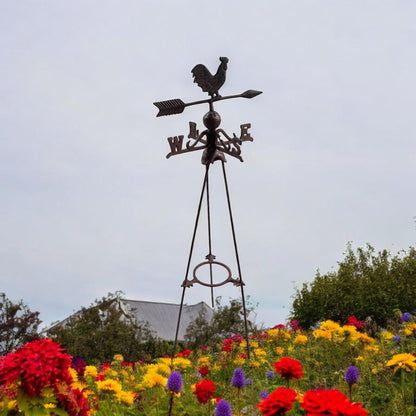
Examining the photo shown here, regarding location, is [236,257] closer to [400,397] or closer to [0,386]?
[400,397]

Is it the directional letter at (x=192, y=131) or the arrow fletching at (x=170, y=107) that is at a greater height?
the arrow fletching at (x=170, y=107)

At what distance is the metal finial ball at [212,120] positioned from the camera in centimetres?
588

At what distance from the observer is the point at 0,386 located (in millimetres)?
2350

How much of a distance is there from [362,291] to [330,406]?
1323 centimetres

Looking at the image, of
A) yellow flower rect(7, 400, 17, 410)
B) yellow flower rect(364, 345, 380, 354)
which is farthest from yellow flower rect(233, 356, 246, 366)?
yellow flower rect(7, 400, 17, 410)

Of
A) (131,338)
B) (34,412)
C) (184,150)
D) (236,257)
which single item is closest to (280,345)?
(236,257)

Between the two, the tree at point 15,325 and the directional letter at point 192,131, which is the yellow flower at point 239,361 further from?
the tree at point 15,325

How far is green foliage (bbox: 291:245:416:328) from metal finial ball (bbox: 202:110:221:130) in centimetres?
972

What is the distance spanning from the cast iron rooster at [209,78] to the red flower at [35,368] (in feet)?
13.7

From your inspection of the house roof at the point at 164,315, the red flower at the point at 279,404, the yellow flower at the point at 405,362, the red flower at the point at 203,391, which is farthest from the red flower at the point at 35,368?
the house roof at the point at 164,315

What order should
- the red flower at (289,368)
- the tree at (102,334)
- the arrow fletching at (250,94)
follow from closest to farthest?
the red flower at (289,368) → the arrow fletching at (250,94) → the tree at (102,334)

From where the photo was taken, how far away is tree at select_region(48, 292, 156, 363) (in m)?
11.4

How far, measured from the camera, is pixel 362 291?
14.3 meters

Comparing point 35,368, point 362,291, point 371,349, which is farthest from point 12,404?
point 362,291
